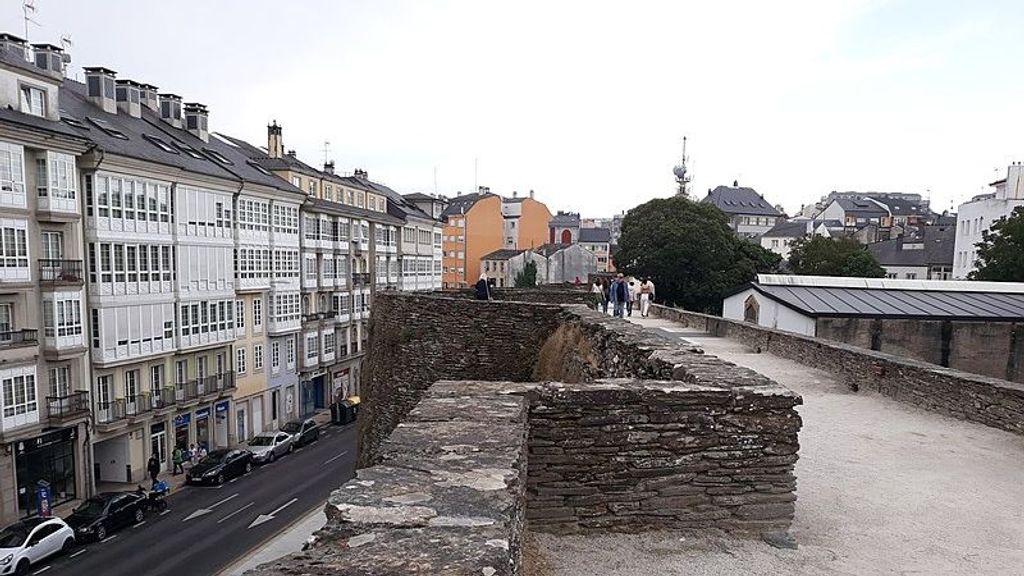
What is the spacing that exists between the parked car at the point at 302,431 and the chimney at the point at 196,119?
16.2 metres

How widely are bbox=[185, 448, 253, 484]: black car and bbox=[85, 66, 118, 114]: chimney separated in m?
16.2

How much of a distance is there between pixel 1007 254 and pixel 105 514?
48.0 meters

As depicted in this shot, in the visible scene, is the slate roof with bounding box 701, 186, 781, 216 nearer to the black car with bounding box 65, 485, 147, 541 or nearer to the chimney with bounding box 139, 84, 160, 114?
the chimney with bounding box 139, 84, 160, 114

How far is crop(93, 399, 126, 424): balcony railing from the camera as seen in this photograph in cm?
2644

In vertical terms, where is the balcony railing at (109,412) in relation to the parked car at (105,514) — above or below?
above

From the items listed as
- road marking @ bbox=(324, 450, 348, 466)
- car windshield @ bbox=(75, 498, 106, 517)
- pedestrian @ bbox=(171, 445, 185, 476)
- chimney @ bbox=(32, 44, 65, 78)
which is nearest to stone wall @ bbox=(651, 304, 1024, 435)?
car windshield @ bbox=(75, 498, 106, 517)

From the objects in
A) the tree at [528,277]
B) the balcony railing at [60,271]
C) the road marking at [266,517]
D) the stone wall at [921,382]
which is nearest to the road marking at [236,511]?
the road marking at [266,517]

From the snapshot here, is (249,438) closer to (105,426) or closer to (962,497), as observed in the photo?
(105,426)

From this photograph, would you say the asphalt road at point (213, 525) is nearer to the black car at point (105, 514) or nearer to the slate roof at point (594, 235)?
the black car at point (105, 514)

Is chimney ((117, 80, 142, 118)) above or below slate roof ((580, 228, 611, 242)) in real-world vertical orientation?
above

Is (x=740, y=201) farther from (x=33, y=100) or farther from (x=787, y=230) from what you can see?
(x=33, y=100)

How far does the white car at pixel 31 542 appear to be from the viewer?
63.2 feet

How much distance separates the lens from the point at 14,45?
88.0 ft

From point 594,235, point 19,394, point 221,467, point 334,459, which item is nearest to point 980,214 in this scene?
point 594,235
